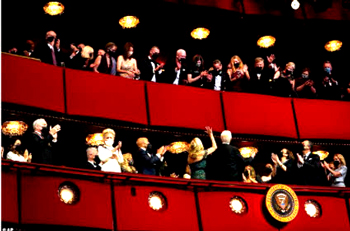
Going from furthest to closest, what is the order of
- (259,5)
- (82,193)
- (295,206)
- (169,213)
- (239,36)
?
(239,36) → (259,5) → (295,206) → (169,213) → (82,193)

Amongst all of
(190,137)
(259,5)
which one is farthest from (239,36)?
(190,137)

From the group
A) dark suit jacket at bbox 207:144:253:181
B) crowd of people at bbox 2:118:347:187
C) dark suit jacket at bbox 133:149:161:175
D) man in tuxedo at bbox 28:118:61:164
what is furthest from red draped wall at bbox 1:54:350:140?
dark suit jacket at bbox 207:144:253:181

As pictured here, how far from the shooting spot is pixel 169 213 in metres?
11.1

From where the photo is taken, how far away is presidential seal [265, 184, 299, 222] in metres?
12.0

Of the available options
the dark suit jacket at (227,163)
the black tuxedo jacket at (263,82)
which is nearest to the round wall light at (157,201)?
the dark suit jacket at (227,163)

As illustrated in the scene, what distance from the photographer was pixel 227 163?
462 inches

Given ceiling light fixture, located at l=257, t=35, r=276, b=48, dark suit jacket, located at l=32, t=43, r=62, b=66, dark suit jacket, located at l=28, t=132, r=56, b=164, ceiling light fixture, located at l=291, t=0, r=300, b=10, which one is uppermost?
ceiling light fixture, located at l=257, t=35, r=276, b=48

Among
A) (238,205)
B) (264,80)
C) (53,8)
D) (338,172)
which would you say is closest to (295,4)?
(264,80)

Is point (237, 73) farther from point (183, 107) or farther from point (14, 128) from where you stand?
point (14, 128)

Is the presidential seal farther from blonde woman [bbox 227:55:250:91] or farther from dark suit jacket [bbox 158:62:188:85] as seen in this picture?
dark suit jacket [bbox 158:62:188:85]

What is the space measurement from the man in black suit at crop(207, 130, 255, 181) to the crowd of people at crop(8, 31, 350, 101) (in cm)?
216

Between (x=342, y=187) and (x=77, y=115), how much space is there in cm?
510

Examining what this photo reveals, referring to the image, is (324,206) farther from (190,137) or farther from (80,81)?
(80,81)

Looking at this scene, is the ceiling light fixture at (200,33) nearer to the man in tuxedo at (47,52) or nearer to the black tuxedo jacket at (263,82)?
the black tuxedo jacket at (263,82)
